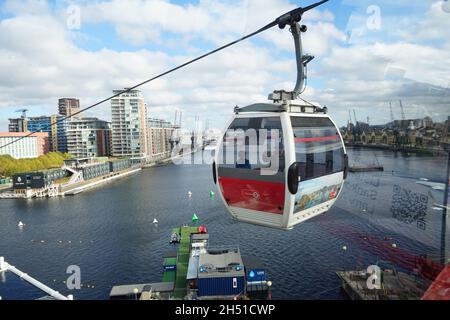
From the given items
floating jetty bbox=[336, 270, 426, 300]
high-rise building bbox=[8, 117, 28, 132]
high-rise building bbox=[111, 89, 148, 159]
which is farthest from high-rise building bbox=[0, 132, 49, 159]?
floating jetty bbox=[336, 270, 426, 300]

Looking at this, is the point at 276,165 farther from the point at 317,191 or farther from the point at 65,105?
the point at 65,105

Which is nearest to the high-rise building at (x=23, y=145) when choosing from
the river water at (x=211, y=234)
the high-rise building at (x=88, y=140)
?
the high-rise building at (x=88, y=140)

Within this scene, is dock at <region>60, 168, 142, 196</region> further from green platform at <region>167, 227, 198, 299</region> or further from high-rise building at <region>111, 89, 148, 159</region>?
green platform at <region>167, 227, 198, 299</region>

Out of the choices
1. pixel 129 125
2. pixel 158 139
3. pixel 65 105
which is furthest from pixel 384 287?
pixel 65 105

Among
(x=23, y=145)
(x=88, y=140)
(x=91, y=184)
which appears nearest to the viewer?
(x=91, y=184)

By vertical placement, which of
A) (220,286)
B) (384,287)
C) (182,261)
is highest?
(220,286)

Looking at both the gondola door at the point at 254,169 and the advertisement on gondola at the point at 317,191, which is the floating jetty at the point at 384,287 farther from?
the gondola door at the point at 254,169
